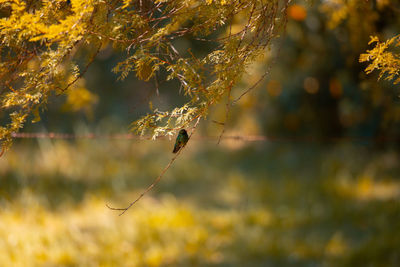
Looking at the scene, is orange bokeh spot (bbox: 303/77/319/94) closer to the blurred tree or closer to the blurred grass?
the blurred grass

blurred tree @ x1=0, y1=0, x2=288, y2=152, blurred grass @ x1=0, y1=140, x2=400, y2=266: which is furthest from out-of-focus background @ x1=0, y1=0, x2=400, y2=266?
blurred tree @ x1=0, y1=0, x2=288, y2=152

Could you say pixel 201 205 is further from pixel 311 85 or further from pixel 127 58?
pixel 127 58

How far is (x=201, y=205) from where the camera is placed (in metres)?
4.13

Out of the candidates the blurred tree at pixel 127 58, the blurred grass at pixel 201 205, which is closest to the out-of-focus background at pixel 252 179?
the blurred grass at pixel 201 205

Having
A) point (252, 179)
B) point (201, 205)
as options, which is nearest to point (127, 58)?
point (201, 205)

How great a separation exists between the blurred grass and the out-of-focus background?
0.02 meters

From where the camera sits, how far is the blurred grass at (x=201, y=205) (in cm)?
305

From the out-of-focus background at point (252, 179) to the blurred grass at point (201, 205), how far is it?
16 millimetres

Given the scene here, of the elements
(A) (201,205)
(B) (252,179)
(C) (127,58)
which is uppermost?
(C) (127,58)

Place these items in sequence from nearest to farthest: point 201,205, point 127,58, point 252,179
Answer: point 127,58 → point 201,205 → point 252,179

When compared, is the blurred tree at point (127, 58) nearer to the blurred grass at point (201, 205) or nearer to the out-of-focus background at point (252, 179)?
the out-of-focus background at point (252, 179)

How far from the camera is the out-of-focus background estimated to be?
9.86 feet

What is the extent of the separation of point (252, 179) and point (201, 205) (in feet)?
3.02

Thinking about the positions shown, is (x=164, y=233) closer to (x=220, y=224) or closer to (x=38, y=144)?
(x=220, y=224)
